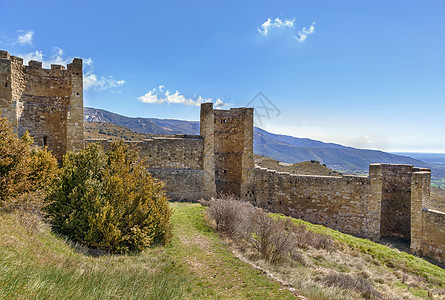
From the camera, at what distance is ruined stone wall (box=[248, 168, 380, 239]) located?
50.8ft

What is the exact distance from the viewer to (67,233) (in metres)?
7.85

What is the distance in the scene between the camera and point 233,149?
18062 millimetres

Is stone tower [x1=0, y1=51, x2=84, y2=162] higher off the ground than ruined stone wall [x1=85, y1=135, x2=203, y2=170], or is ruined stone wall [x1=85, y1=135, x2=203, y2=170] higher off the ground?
stone tower [x1=0, y1=51, x2=84, y2=162]

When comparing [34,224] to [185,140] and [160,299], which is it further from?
[185,140]

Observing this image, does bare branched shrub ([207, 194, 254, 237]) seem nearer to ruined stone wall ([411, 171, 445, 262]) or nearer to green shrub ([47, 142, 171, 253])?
green shrub ([47, 142, 171, 253])

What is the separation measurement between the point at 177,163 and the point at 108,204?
8349 mm

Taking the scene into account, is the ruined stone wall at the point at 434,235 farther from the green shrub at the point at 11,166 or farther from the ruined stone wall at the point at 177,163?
the green shrub at the point at 11,166

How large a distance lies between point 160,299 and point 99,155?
546 cm

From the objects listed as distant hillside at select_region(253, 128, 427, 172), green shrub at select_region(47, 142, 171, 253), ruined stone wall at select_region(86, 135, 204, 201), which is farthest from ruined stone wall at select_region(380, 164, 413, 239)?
distant hillside at select_region(253, 128, 427, 172)

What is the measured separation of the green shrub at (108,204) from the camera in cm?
759

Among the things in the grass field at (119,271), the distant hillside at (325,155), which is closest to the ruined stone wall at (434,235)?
the grass field at (119,271)

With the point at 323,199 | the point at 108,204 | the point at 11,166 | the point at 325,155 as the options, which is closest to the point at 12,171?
the point at 11,166

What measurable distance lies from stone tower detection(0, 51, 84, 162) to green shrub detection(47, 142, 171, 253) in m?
5.39

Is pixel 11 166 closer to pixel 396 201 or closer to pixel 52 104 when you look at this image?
pixel 52 104
